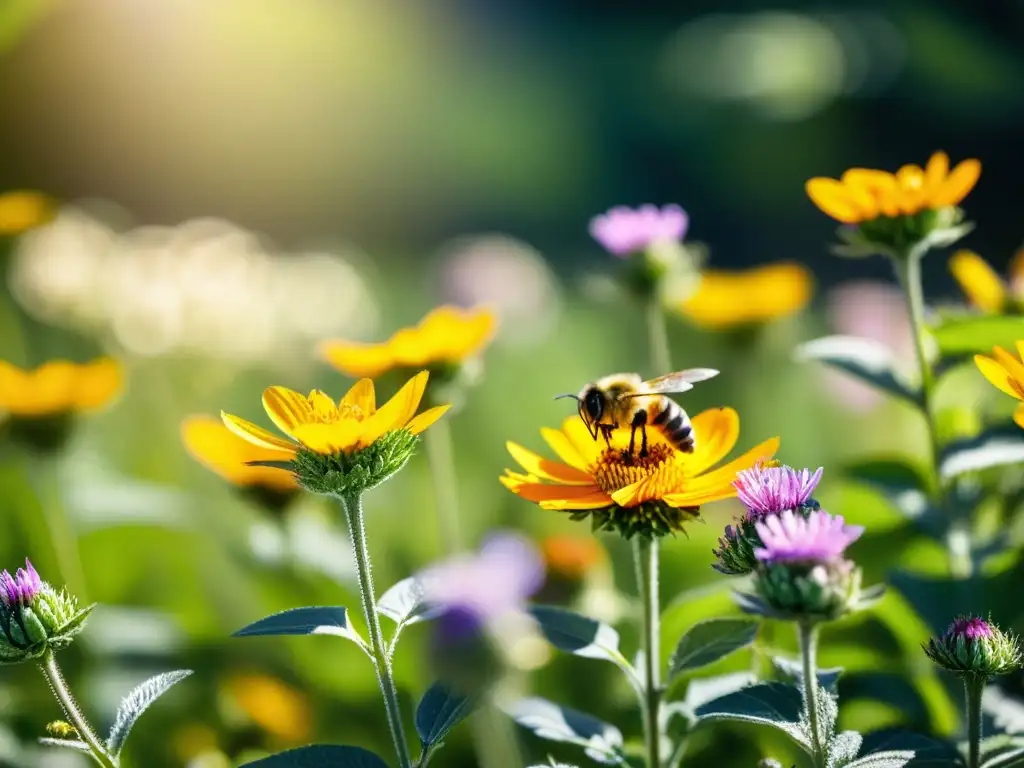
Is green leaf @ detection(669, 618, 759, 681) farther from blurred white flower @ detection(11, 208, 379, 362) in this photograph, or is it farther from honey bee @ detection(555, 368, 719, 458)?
blurred white flower @ detection(11, 208, 379, 362)

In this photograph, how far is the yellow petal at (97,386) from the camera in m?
1.13

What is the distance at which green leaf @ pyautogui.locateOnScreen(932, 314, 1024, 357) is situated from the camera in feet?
2.84

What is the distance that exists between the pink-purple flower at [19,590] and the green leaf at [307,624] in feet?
0.46

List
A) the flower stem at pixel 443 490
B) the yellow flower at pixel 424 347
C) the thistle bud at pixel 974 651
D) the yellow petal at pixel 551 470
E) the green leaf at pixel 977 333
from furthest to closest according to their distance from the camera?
the flower stem at pixel 443 490 → the yellow flower at pixel 424 347 → the green leaf at pixel 977 333 → the yellow petal at pixel 551 470 → the thistle bud at pixel 974 651

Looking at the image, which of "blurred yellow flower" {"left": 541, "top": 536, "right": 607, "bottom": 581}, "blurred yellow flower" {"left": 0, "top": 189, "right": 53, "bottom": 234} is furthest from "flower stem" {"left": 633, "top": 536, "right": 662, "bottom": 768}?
"blurred yellow flower" {"left": 0, "top": 189, "right": 53, "bottom": 234}

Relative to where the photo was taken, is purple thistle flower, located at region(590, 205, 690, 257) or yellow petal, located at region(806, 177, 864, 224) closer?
yellow petal, located at region(806, 177, 864, 224)

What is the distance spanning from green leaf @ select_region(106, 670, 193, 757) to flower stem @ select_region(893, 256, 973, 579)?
0.61 m

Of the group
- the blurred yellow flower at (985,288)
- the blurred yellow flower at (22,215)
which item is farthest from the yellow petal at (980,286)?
the blurred yellow flower at (22,215)

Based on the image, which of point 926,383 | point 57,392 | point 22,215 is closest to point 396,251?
point 22,215

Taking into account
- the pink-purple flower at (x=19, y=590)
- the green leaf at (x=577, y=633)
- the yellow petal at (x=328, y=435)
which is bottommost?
the green leaf at (x=577, y=633)

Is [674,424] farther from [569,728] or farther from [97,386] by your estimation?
[97,386]

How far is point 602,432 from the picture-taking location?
81 cm

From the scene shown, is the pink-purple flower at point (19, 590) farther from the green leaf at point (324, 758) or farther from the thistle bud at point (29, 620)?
the green leaf at point (324, 758)

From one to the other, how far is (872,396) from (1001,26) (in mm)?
904
